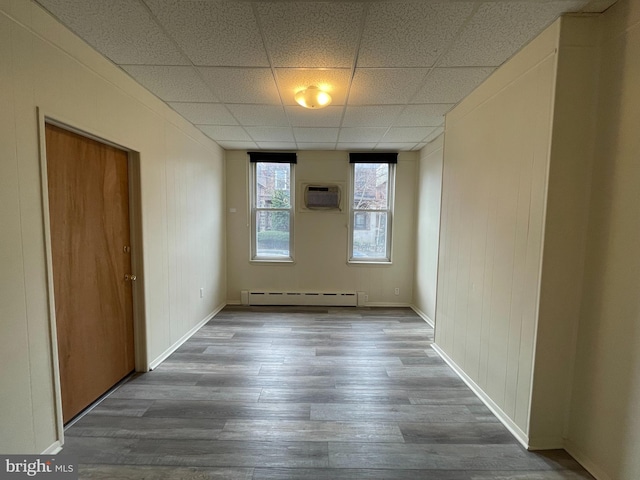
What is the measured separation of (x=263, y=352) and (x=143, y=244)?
157cm

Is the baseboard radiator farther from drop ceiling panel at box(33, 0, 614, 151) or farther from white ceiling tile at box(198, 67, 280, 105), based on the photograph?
white ceiling tile at box(198, 67, 280, 105)

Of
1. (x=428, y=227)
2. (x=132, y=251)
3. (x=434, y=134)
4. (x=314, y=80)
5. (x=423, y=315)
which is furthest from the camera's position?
(x=423, y=315)

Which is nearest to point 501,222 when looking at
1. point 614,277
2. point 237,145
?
point 614,277

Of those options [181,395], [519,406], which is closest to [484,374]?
[519,406]

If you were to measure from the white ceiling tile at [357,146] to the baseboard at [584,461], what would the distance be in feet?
11.5

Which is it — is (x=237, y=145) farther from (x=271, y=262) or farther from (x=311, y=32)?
(x=311, y=32)

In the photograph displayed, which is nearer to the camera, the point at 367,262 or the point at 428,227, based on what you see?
the point at 428,227

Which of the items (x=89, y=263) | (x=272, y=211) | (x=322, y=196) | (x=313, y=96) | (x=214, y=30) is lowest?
(x=89, y=263)

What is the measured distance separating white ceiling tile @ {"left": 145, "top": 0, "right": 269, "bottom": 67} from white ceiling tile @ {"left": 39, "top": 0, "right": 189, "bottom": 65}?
0.09 m

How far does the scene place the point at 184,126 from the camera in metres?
2.94

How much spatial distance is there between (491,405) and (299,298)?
292cm

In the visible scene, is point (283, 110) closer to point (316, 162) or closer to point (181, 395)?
point (316, 162)

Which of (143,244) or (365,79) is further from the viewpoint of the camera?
(143,244)

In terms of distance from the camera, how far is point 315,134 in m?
3.42
